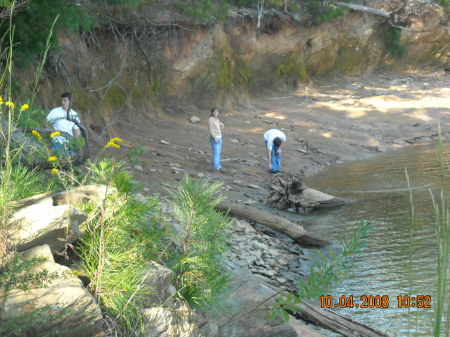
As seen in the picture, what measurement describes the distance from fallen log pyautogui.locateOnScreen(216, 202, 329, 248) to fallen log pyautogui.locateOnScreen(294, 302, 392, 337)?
3270mm

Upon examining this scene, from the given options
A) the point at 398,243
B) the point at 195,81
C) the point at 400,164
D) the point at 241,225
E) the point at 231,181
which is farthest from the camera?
the point at 195,81

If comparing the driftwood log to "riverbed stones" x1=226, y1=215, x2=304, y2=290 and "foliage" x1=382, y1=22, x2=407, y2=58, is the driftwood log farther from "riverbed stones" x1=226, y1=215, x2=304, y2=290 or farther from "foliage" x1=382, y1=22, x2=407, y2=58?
"foliage" x1=382, y1=22, x2=407, y2=58

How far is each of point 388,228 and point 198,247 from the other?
5960 millimetres

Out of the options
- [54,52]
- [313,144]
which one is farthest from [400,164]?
[54,52]

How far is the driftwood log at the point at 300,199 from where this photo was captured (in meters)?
11.2

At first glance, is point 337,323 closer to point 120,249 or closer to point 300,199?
point 120,249

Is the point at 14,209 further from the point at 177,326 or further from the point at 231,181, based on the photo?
the point at 231,181

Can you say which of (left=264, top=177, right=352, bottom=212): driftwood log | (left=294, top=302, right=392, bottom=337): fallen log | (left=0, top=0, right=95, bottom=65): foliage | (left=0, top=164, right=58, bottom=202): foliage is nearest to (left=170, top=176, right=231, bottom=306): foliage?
(left=0, top=164, right=58, bottom=202): foliage

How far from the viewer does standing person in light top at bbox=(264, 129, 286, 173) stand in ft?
47.5

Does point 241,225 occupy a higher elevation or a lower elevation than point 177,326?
lower

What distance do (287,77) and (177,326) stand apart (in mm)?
21577

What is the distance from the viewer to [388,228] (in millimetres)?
9750

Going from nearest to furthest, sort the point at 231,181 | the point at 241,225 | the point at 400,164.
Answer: the point at 241,225
the point at 231,181
the point at 400,164

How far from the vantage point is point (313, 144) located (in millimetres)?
18281
